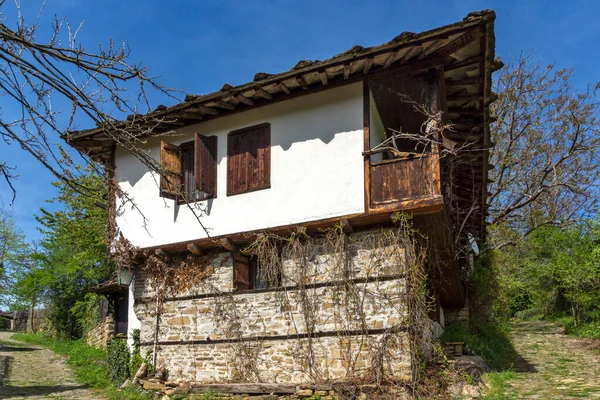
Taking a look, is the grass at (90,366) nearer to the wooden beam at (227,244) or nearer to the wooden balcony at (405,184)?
the wooden beam at (227,244)

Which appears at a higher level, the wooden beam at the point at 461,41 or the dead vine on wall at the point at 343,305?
the wooden beam at the point at 461,41

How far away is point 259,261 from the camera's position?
9.05 meters

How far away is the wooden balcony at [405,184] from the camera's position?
7.53 metres

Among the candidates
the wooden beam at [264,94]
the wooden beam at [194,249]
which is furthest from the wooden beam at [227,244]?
the wooden beam at [264,94]

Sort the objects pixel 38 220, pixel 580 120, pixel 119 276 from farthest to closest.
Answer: pixel 38 220 < pixel 580 120 < pixel 119 276

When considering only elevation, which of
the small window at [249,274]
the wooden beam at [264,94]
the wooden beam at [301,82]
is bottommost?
the small window at [249,274]

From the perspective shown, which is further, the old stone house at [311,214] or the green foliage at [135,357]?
Result: the green foliage at [135,357]

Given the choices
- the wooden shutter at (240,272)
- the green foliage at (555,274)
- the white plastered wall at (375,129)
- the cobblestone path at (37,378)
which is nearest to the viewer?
the white plastered wall at (375,129)

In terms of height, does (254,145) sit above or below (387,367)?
above

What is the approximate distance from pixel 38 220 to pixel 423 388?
63.2 feet

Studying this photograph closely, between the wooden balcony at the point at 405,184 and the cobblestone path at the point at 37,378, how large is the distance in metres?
6.73

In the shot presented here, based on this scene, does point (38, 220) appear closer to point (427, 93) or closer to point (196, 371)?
point (196, 371)

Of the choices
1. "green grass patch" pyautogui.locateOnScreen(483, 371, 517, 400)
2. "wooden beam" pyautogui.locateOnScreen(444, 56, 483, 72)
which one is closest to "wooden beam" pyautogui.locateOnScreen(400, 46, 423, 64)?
"wooden beam" pyautogui.locateOnScreen(444, 56, 483, 72)

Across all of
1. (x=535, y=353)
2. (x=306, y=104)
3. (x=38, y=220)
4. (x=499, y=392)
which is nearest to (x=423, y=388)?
(x=499, y=392)
